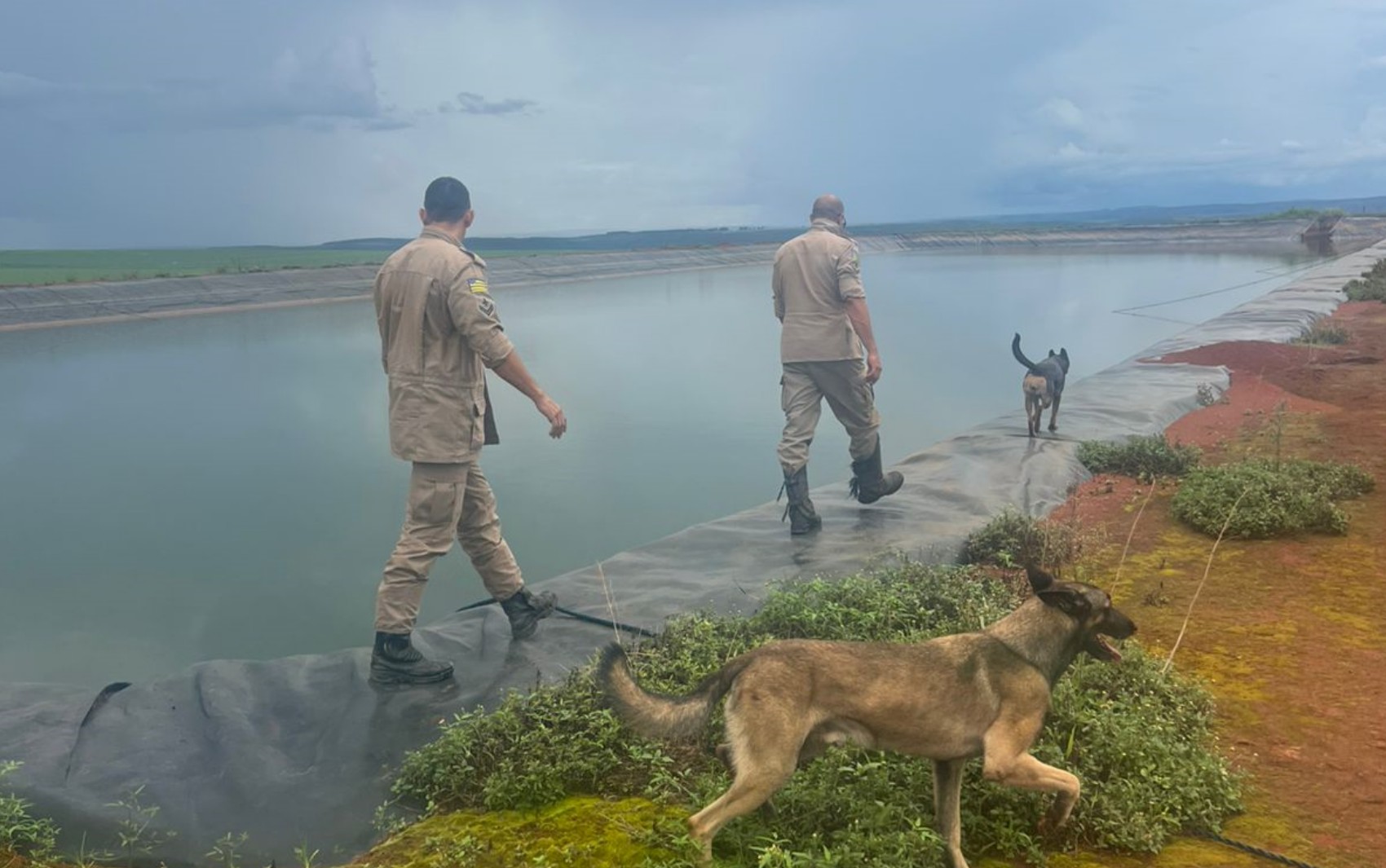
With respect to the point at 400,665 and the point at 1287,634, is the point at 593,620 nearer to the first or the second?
the point at 400,665

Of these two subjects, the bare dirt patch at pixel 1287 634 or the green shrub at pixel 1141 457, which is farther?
the green shrub at pixel 1141 457

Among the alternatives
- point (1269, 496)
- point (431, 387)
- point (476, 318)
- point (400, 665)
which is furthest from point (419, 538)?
point (1269, 496)

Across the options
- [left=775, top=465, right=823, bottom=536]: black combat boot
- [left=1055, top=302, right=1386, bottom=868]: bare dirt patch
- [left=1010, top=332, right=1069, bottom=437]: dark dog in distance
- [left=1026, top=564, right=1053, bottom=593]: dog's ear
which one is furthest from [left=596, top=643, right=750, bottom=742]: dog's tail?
[left=1010, top=332, right=1069, bottom=437]: dark dog in distance

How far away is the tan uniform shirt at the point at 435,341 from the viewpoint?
14.8 feet

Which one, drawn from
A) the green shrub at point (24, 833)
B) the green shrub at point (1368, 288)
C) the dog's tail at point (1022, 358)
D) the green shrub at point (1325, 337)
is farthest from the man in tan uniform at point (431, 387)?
the green shrub at point (1368, 288)

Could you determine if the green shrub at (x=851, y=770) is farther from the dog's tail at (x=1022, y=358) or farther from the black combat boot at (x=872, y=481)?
the dog's tail at (x=1022, y=358)

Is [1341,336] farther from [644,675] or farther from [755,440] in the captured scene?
[644,675]

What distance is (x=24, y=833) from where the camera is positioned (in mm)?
3436

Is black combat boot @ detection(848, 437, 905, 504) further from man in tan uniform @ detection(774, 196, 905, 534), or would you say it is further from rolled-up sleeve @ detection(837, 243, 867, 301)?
rolled-up sleeve @ detection(837, 243, 867, 301)

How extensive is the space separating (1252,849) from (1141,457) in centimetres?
569

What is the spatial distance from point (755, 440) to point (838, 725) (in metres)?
7.79

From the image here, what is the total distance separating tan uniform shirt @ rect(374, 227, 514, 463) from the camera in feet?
14.8

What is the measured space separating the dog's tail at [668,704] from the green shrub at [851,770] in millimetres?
419

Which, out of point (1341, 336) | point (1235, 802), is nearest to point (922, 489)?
point (1235, 802)
